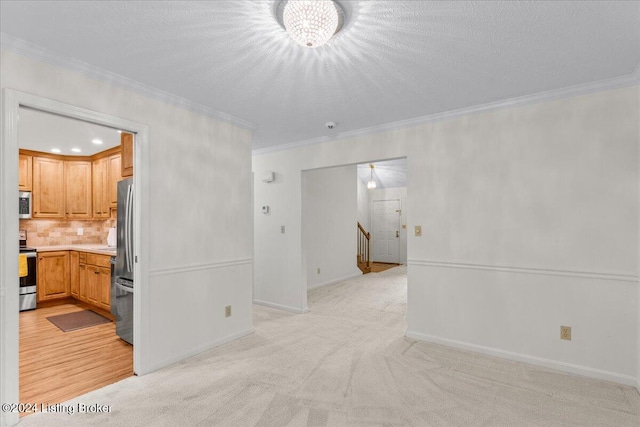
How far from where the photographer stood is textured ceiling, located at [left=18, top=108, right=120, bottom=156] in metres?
3.66

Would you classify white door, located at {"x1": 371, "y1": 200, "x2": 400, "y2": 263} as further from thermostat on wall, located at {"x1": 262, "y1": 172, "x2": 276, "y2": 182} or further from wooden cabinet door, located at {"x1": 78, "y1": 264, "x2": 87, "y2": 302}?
wooden cabinet door, located at {"x1": 78, "y1": 264, "x2": 87, "y2": 302}

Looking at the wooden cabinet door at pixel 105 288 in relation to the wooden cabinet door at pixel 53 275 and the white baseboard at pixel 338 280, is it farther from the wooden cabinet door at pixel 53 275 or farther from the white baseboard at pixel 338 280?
the white baseboard at pixel 338 280

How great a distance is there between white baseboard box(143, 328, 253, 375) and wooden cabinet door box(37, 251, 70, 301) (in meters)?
3.37

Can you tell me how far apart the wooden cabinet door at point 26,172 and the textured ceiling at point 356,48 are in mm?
4006

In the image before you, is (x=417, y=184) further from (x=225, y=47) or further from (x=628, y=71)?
(x=225, y=47)

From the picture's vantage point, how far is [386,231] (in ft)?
33.9

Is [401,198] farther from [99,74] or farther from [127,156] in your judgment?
[99,74]

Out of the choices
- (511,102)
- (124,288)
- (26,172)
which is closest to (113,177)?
(26,172)

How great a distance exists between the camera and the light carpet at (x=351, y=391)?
2152 mm

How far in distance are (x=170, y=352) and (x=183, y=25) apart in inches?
107

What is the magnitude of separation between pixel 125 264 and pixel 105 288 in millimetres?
1389

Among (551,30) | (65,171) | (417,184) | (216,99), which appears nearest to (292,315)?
(417,184)

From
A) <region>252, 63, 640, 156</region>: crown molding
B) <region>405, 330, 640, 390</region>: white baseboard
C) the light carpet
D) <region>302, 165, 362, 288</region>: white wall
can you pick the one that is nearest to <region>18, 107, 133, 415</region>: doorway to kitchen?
the light carpet

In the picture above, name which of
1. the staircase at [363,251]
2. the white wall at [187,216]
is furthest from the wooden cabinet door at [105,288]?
the staircase at [363,251]
